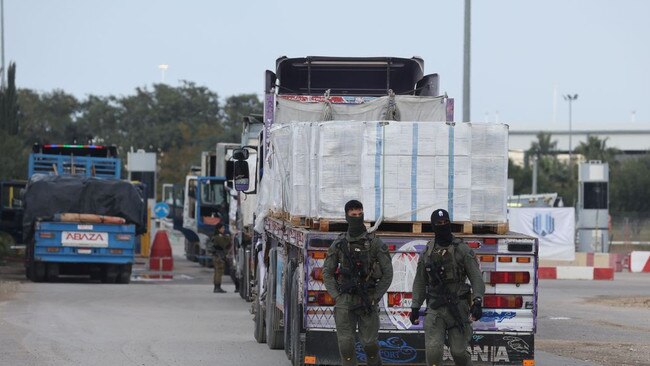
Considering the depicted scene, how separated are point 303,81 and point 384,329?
868cm

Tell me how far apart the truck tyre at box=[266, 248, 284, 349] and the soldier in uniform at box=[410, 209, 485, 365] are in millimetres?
4025

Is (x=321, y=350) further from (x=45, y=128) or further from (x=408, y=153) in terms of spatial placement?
(x=45, y=128)

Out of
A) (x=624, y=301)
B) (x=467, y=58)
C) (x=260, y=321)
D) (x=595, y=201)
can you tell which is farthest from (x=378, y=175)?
(x=595, y=201)

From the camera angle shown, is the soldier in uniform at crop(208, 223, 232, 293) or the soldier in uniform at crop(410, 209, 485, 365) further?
the soldier in uniform at crop(208, 223, 232, 293)

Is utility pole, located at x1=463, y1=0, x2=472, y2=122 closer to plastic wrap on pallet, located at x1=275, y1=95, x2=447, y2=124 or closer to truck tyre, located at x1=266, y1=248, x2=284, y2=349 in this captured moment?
plastic wrap on pallet, located at x1=275, y1=95, x2=447, y2=124

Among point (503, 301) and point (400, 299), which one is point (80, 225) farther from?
point (503, 301)

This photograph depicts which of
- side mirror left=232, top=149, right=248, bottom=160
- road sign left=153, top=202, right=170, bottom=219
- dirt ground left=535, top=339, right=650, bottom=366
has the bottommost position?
dirt ground left=535, top=339, right=650, bottom=366

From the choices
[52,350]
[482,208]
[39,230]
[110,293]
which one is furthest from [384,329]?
[39,230]

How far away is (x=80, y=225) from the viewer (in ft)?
102

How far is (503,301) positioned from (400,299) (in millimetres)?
988

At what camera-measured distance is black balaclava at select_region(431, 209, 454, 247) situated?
39.3 feet

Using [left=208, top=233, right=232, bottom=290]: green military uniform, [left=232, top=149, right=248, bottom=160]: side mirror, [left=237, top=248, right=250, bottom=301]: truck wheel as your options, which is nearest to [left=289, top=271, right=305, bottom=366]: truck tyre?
[left=232, top=149, right=248, bottom=160]: side mirror

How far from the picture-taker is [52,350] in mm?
16422

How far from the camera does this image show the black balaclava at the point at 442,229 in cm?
1199
